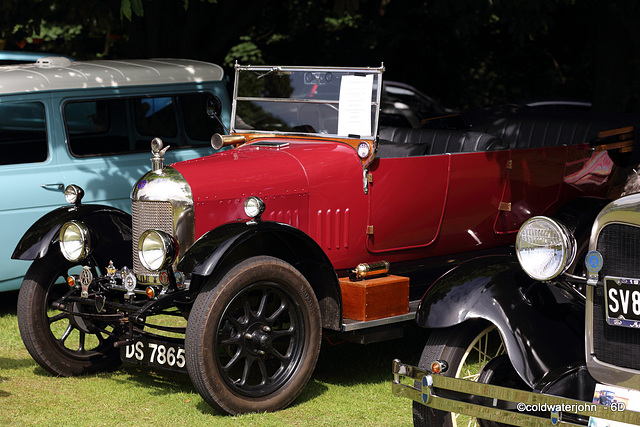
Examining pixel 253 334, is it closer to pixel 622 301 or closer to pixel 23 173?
pixel 622 301

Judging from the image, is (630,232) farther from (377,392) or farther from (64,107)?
(64,107)

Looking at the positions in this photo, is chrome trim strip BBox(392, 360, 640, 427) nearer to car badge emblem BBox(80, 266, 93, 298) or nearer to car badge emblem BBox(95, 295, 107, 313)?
car badge emblem BBox(95, 295, 107, 313)

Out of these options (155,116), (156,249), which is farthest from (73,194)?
(155,116)

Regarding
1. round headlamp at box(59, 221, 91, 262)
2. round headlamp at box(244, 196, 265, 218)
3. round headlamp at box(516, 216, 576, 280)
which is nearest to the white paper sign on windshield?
round headlamp at box(244, 196, 265, 218)

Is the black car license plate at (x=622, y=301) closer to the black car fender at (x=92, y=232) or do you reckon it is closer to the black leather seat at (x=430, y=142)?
the black leather seat at (x=430, y=142)

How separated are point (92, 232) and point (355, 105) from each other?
6.02ft

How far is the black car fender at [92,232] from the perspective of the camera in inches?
221

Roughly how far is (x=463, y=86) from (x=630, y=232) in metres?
14.7

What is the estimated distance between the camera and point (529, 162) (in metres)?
6.29

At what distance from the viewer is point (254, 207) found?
4.93 meters

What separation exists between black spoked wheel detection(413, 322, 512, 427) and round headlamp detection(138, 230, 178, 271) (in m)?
1.69

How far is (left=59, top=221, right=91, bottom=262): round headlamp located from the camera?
214 inches

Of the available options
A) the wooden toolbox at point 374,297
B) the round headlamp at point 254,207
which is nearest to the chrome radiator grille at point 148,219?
the round headlamp at point 254,207

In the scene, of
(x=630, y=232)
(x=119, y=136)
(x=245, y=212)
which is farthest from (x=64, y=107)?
(x=630, y=232)
